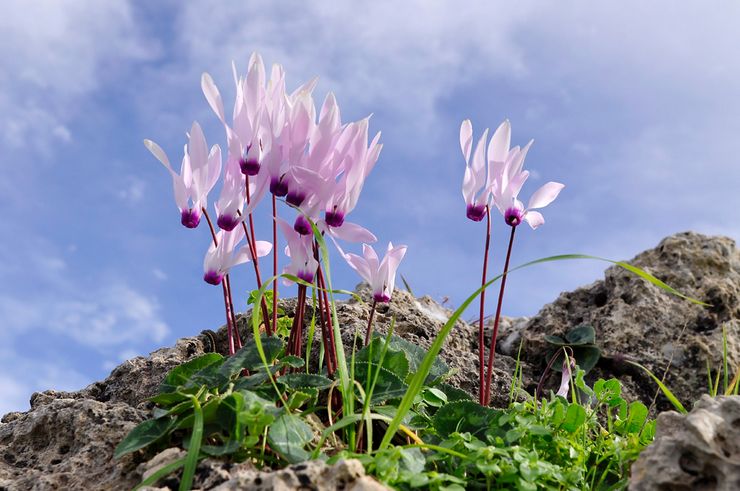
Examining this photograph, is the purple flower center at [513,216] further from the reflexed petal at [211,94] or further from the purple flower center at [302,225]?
the reflexed petal at [211,94]

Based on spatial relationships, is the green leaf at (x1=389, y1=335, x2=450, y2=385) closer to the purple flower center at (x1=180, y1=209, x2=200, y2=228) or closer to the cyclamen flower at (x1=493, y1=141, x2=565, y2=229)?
the cyclamen flower at (x1=493, y1=141, x2=565, y2=229)

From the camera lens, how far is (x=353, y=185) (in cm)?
277

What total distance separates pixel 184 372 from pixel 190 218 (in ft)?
1.84

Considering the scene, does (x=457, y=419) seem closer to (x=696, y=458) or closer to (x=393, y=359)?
(x=393, y=359)

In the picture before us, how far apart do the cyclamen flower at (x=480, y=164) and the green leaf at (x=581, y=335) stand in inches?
63.1

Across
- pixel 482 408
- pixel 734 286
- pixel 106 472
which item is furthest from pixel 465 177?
pixel 734 286

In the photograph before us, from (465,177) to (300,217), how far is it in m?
0.79

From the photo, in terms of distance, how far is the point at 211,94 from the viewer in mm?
2916

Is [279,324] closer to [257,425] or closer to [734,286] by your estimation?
[257,425]

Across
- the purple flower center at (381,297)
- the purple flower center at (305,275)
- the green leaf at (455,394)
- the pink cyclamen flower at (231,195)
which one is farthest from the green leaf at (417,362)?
the pink cyclamen flower at (231,195)

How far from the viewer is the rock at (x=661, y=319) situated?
4691 millimetres

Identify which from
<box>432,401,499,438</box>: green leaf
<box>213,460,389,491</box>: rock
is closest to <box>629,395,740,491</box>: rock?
<box>432,401,499,438</box>: green leaf

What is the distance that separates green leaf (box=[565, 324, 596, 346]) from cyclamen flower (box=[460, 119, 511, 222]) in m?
1.60

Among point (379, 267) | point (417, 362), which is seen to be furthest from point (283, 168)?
point (417, 362)
